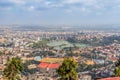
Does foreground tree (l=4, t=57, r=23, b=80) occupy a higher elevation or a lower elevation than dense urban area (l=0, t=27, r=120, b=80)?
higher

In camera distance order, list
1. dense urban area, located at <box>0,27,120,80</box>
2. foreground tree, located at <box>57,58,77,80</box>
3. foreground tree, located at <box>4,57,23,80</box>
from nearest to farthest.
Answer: foreground tree, located at <box>57,58,77,80</box> → foreground tree, located at <box>4,57,23,80</box> → dense urban area, located at <box>0,27,120,80</box>

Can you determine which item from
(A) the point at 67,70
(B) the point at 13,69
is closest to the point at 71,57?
(B) the point at 13,69

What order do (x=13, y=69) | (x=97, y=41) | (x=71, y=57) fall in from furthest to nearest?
1. (x=97, y=41)
2. (x=71, y=57)
3. (x=13, y=69)

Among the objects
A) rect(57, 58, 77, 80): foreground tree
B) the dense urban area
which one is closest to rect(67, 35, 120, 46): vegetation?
the dense urban area

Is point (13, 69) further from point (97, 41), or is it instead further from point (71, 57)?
point (97, 41)

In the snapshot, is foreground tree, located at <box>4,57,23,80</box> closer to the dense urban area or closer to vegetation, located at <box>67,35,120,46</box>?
the dense urban area

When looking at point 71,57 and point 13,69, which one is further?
point 71,57

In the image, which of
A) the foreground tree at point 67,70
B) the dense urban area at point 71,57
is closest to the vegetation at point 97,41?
the dense urban area at point 71,57

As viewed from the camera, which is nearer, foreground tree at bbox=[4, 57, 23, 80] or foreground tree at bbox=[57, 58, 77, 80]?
foreground tree at bbox=[57, 58, 77, 80]

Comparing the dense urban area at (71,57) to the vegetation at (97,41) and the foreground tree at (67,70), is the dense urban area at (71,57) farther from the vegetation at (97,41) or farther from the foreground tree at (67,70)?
the foreground tree at (67,70)

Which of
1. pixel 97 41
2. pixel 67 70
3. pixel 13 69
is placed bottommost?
pixel 97 41

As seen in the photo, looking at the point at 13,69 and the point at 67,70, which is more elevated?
the point at 67,70
